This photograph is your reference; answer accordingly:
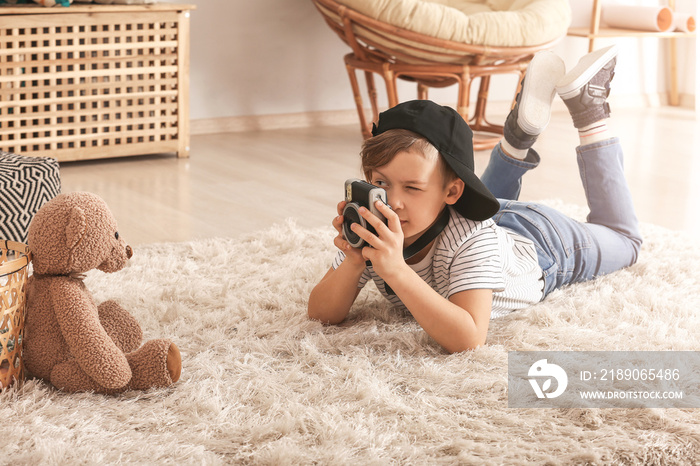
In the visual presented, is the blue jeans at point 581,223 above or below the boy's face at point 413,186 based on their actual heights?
below

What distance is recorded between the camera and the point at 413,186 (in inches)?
44.3

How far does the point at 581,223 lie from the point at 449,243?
18.1 inches

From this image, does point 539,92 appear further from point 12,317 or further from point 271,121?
point 271,121

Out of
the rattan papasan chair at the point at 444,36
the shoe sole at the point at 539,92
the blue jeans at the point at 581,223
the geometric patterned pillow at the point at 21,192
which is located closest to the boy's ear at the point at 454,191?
the blue jeans at the point at 581,223

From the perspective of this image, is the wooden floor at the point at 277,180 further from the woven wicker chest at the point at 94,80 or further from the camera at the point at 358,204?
the camera at the point at 358,204

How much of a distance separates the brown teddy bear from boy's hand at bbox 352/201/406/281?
0.30m

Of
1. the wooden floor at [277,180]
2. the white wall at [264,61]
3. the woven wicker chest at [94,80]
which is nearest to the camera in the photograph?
the wooden floor at [277,180]

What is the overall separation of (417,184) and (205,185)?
1332 millimetres

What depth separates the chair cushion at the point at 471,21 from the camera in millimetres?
2594

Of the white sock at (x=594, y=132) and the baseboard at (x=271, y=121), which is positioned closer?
the white sock at (x=594, y=132)

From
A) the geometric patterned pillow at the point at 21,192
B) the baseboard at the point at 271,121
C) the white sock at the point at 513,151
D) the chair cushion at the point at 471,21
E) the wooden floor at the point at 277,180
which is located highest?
the chair cushion at the point at 471,21

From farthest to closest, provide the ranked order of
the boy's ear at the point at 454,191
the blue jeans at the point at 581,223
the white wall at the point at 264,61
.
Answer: the white wall at the point at 264,61, the blue jeans at the point at 581,223, the boy's ear at the point at 454,191

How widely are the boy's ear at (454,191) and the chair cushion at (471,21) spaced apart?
1.55 metres

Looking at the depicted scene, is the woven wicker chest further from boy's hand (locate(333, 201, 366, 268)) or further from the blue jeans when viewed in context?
boy's hand (locate(333, 201, 366, 268))
